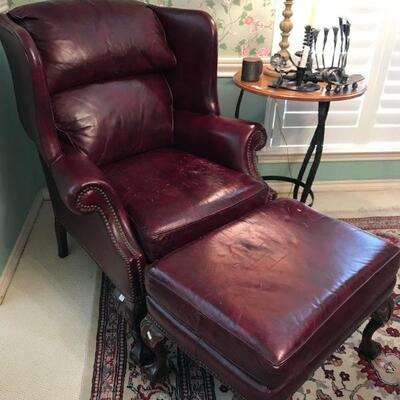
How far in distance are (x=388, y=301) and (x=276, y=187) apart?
114cm

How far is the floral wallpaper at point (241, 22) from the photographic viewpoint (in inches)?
72.4

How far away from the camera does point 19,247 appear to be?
5.87 feet

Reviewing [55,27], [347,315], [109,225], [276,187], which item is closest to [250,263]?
[347,315]

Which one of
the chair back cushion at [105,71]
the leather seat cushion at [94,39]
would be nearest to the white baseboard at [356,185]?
the chair back cushion at [105,71]

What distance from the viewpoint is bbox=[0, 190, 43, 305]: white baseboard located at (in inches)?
63.2

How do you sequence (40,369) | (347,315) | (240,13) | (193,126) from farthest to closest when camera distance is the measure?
1. (240,13)
2. (193,126)
3. (40,369)
4. (347,315)

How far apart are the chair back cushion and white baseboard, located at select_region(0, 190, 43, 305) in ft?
1.95

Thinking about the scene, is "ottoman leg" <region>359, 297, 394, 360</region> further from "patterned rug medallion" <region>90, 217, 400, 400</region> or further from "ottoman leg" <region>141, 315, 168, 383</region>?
"ottoman leg" <region>141, 315, 168, 383</region>

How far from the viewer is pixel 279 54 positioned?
1.75m

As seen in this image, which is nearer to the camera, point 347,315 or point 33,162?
point 347,315

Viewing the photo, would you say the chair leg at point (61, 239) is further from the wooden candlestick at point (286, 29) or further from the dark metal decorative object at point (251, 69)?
the wooden candlestick at point (286, 29)

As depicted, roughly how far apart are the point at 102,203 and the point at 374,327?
917 mm

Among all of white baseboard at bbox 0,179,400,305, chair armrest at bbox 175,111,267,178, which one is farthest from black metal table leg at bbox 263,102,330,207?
chair armrest at bbox 175,111,267,178

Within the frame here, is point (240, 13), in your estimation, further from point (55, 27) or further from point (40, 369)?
point (40, 369)
